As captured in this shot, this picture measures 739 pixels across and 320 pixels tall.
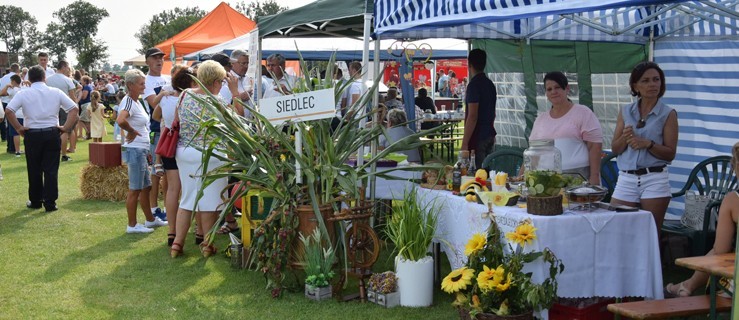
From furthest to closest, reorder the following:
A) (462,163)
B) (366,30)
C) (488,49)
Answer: (488,49)
(366,30)
(462,163)

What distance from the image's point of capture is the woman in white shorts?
20.2ft

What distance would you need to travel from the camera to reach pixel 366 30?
5.73m

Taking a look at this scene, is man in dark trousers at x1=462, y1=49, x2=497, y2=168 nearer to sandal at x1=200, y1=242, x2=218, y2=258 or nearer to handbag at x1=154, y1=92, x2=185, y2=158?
sandal at x1=200, y1=242, x2=218, y2=258

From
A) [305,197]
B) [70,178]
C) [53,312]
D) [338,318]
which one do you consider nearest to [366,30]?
[305,197]

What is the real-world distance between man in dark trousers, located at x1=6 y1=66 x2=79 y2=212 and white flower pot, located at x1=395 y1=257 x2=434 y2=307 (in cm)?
527

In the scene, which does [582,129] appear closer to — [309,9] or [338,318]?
[338,318]

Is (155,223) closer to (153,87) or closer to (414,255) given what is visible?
(153,87)

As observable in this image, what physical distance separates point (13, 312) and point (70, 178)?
24.3 ft

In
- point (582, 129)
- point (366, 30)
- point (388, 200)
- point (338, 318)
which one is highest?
point (366, 30)

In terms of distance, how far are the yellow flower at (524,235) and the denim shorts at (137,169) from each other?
4379mm

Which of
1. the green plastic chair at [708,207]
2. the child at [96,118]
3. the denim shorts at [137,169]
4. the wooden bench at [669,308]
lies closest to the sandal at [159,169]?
the denim shorts at [137,169]

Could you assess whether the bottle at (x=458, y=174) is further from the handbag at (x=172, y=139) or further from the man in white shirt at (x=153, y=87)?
the man in white shirt at (x=153, y=87)

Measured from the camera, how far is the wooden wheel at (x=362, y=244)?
17.4ft

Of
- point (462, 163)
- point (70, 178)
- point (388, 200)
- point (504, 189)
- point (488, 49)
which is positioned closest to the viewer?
point (504, 189)
